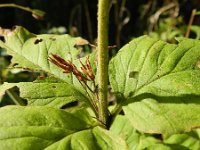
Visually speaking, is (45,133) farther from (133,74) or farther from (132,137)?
(132,137)

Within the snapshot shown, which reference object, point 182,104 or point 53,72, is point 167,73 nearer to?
point 182,104

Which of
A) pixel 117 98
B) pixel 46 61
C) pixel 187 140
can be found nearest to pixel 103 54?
pixel 117 98

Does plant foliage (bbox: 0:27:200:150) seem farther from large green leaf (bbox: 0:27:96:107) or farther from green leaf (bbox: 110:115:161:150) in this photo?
green leaf (bbox: 110:115:161:150)

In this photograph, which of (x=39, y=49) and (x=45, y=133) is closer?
(x=45, y=133)

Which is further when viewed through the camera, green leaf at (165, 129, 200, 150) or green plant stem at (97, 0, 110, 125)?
green leaf at (165, 129, 200, 150)

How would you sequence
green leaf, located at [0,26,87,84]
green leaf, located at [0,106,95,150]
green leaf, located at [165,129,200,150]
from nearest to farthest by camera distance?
green leaf, located at [0,106,95,150]
green leaf, located at [0,26,87,84]
green leaf, located at [165,129,200,150]

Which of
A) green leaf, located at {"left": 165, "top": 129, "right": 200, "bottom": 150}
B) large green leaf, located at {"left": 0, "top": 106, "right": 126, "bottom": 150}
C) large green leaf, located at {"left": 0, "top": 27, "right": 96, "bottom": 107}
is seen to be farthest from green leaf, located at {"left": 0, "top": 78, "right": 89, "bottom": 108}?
green leaf, located at {"left": 165, "top": 129, "right": 200, "bottom": 150}
